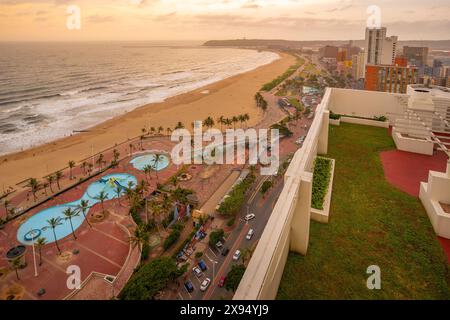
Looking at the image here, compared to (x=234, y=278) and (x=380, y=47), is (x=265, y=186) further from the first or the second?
(x=380, y=47)

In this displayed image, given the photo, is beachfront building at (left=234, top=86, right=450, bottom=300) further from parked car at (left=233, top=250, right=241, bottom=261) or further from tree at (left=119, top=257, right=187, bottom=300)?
tree at (left=119, top=257, right=187, bottom=300)

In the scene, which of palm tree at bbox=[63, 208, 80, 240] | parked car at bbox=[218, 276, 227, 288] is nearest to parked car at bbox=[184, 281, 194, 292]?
parked car at bbox=[218, 276, 227, 288]

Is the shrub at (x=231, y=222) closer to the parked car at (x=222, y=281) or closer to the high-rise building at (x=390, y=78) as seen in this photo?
the parked car at (x=222, y=281)

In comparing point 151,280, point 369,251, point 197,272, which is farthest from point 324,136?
point 151,280

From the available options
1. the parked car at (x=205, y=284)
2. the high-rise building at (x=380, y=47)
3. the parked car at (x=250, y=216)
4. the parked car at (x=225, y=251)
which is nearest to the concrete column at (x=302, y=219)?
the parked car at (x=205, y=284)

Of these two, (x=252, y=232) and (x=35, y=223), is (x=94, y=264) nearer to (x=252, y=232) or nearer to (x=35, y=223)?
(x=35, y=223)

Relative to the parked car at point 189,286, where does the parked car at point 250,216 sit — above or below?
above
